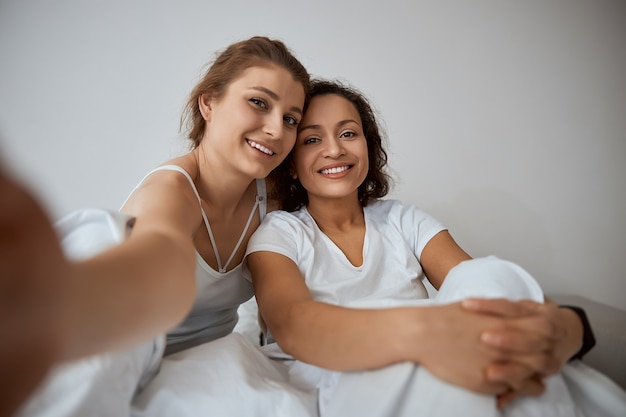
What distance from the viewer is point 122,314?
371 millimetres

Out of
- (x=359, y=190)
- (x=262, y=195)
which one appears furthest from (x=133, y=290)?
(x=359, y=190)

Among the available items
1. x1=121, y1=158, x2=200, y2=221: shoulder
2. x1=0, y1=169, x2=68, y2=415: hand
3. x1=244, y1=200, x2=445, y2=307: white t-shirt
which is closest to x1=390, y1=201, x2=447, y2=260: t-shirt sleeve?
x1=244, y1=200, x2=445, y2=307: white t-shirt

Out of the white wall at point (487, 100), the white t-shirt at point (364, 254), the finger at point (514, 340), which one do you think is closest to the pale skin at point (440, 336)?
the finger at point (514, 340)

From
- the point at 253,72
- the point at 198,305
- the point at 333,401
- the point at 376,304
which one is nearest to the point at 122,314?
the point at 333,401

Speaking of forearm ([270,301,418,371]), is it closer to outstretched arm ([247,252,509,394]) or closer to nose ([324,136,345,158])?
outstretched arm ([247,252,509,394])

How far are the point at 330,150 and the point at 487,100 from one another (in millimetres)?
1144

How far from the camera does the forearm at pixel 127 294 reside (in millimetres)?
333

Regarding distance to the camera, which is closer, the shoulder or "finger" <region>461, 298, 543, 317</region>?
"finger" <region>461, 298, 543, 317</region>

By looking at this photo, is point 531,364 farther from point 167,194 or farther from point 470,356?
point 167,194

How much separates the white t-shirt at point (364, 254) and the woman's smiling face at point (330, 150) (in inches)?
5.4

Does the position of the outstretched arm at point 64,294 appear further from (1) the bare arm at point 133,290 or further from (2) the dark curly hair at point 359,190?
(2) the dark curly hair at point 359,190

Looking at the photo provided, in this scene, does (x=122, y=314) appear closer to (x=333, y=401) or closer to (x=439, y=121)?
(x=333, y=401)

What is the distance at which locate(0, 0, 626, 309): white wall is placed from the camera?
1839 millimetres

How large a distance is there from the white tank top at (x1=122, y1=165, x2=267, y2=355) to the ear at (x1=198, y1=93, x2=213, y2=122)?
0.84ft
